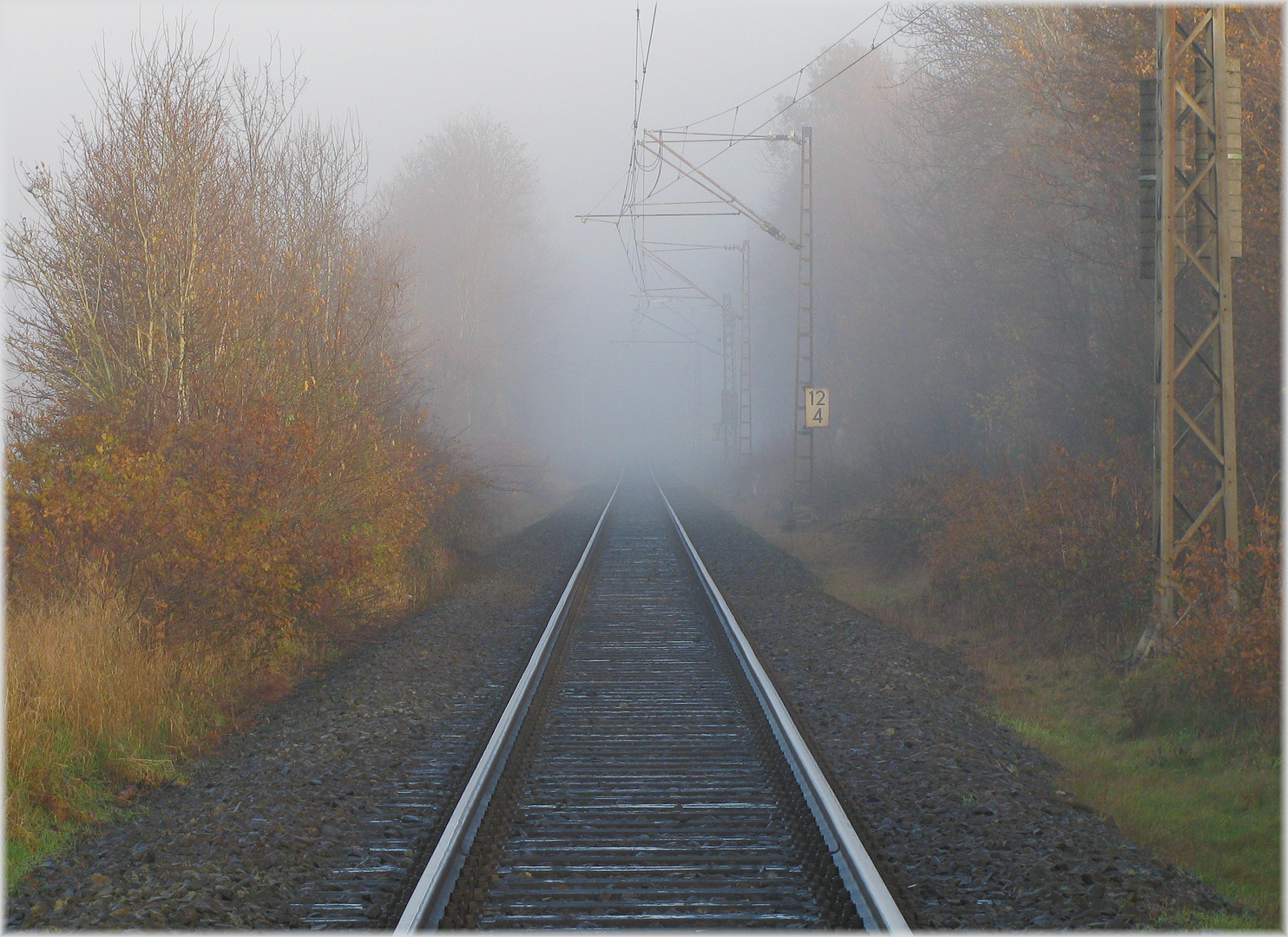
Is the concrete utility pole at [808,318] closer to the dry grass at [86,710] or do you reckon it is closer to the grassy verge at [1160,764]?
the grassy verge at [1160,764]

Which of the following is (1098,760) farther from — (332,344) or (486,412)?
(486,412)

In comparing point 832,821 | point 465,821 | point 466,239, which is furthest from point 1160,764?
point 466,239

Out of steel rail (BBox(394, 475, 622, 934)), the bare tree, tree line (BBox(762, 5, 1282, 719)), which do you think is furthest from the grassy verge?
the bare tree

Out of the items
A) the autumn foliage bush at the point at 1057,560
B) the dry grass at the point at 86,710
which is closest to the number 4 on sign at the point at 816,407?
the autumn foliage bush at the point at 1057,560

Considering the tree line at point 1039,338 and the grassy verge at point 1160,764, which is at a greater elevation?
the tree line at point 1039,338

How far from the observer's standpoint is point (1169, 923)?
4488 millimetres

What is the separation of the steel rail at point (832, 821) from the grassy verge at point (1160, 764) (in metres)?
1.30

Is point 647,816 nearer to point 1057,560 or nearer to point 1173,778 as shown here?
point 1173,778

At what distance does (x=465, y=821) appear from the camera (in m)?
5.34

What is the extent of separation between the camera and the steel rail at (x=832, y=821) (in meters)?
4.32

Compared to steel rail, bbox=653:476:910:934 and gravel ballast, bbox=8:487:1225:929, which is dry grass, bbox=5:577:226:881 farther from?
steel rail, bbox=653:476:910:934

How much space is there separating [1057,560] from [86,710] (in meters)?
9.25

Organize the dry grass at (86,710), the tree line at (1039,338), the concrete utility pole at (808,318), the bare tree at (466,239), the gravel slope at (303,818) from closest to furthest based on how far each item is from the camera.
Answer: the gravel slope at (303,818)
the dry grass at (86,710)
the tree line at (1039,338)
the concrete utility pole at (808,318)
the bare tree at (466,239)

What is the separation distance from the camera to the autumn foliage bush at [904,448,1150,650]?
420 inches
